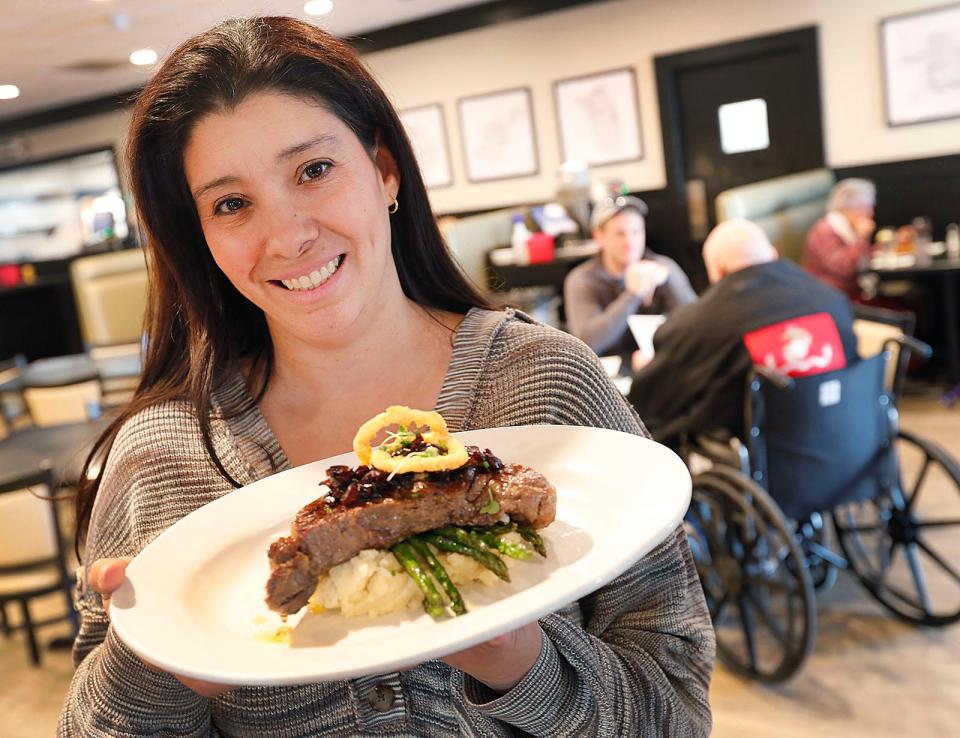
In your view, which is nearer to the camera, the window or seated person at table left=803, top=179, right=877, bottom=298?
seated person at table left=803, top=179, right=877, bottom=298

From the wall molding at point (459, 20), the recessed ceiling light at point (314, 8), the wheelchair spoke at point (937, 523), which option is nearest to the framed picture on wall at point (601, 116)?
the wall molding at point (459, 20)

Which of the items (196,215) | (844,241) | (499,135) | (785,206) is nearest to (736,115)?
(785,206)

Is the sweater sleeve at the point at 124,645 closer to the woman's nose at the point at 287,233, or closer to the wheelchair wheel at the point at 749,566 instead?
the woman's nose at the point at 287,233

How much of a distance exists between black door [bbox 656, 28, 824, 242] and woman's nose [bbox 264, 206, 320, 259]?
7419 millimetres

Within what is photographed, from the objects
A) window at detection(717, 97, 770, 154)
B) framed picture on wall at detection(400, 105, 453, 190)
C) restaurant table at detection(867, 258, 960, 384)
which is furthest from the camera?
framed picture on wall at detection(400, 105, 453, 190)

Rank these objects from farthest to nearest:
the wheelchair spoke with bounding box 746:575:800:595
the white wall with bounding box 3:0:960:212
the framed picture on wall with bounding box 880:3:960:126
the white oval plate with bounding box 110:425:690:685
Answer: the white wall with bounding box 3:0:960:212 → the framed picture on wall with bounding box 880:3:960:126 → the wheelchair spoke with bounding box 746:575:800:595 → the white oval plate with bounding box 110:425:690:685

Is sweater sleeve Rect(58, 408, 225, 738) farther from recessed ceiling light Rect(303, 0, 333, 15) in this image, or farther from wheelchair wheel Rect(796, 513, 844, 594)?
wheelchair wheel Rect(796, 513, 844, 594)

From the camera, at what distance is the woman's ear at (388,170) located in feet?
3.87

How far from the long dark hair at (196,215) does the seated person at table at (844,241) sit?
559 cm

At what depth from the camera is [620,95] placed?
8406mm

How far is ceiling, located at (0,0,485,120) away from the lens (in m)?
6.14

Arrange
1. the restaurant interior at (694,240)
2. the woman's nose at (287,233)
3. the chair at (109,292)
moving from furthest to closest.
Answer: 1. the chair at (109,292)
2. the restaurant interior at (694,240)
3. the woman's nose at (287,233)

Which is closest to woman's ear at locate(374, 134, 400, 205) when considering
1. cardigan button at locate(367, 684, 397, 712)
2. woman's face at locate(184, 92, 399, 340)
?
woman's face at locate(184, 92, 399, 340)

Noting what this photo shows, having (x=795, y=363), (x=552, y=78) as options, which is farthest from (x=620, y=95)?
(x=795, y=363)
